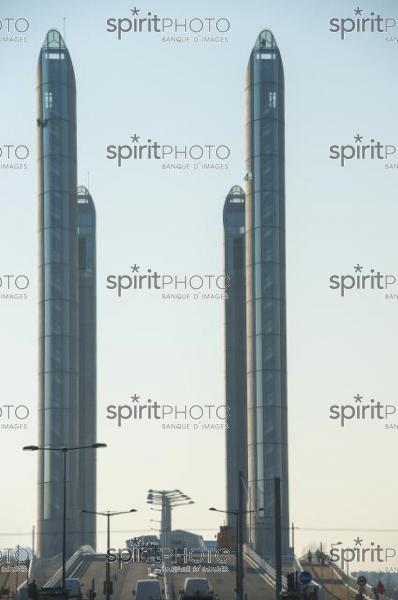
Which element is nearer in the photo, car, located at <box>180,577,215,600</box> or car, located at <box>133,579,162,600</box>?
car, located at <box>180,577,215,600</box>

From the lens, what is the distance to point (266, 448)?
130m

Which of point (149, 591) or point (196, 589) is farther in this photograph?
point (196, 589)

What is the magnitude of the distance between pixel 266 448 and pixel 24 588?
50024 mm

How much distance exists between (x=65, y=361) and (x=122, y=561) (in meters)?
16.3

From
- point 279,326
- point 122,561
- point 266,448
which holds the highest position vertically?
point 279,326

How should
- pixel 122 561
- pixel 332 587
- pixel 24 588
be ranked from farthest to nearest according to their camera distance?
pixel 122 561 → pixel 332 587 → pixel 24 588

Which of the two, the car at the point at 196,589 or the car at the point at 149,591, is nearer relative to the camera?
the car at the point at 196,589

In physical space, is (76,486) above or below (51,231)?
below

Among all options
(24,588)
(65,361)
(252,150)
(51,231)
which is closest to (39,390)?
(65,361)

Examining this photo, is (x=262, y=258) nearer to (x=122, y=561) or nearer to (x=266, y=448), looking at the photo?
(x=266, y=448)

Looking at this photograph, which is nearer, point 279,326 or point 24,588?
point 24,588

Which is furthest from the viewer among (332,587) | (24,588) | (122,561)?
(122,561)

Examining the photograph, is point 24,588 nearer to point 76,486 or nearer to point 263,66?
point 76,486

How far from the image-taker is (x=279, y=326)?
131250 mm
